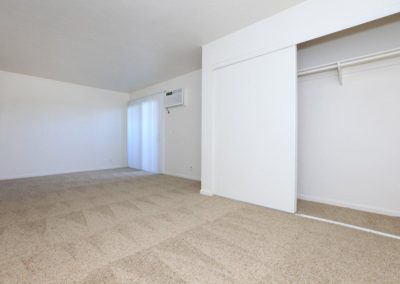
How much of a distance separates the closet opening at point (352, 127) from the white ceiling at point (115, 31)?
1.07 m

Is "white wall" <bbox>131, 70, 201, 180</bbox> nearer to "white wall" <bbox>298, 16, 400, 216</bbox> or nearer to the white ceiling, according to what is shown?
the white ceiling

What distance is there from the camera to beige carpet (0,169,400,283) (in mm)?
1335

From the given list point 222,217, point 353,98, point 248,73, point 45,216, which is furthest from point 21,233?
point 353,98

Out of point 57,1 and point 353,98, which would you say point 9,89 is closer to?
point 57,1

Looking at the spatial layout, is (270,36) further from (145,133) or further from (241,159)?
(145,133)

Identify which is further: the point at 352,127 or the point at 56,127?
the point at 56,127

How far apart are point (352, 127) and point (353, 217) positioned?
1206 mm

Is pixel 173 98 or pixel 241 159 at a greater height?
pixel 173 98

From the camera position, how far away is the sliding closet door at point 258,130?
96.7 inches

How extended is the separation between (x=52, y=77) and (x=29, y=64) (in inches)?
35.5

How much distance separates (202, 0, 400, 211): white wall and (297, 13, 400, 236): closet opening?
51 centimetres

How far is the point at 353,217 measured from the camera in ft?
7.66

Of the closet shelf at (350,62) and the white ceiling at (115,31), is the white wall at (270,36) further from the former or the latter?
the closet shelf at (350,62)

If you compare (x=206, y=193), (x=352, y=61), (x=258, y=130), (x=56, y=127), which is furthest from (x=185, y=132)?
(x=56, y=127)
